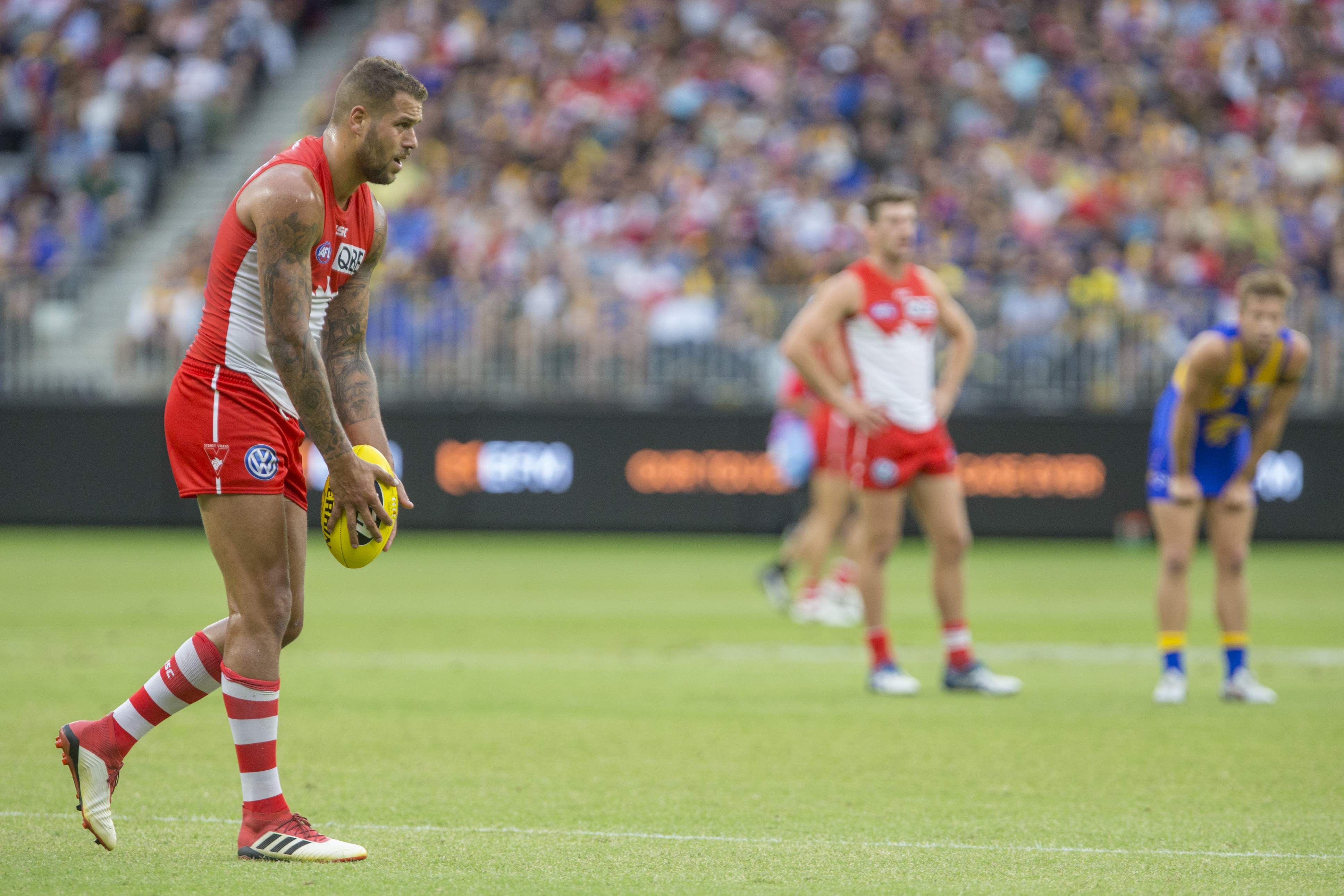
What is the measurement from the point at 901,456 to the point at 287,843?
16.3 ft

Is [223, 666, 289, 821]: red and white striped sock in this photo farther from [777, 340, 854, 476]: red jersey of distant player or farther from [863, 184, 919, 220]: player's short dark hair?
[777, 340, 854, 476]: red jersey of distant player

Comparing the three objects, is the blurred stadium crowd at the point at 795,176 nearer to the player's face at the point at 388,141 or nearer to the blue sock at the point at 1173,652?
the blue sock at the point at 1173,652

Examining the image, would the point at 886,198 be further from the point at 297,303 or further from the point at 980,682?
the point at 297,303

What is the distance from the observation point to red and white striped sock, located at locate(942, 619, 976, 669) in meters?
9.00

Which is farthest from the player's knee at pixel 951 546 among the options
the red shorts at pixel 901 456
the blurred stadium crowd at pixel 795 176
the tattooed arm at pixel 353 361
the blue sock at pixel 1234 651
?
the blurred stadium crowd at pixel 795 176

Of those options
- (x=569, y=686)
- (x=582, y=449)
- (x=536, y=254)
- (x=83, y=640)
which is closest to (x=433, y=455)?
(x=582, y=449)

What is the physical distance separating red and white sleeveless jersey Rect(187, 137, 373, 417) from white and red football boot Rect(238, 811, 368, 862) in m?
1.27

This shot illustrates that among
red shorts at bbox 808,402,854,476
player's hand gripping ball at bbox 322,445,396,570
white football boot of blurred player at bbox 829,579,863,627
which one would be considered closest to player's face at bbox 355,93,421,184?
player's hand gripping ball at bbox 322,445,396,570

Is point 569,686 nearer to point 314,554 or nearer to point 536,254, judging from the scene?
point 314,554

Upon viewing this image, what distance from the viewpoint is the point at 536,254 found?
73.8 ft

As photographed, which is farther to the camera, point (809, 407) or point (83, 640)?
point (809, 407)

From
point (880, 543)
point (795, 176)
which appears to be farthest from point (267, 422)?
point (795, 176)

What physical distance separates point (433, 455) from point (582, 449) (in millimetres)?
1955

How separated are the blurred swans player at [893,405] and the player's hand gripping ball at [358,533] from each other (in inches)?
172
